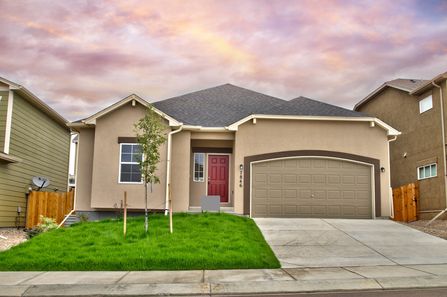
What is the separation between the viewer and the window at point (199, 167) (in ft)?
63.8

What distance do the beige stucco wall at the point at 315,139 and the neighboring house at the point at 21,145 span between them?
959 cm

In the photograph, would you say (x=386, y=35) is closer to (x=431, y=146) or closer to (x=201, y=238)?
(x=431, y=146)

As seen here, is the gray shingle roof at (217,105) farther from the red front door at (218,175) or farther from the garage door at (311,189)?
the garage door at (311,189)

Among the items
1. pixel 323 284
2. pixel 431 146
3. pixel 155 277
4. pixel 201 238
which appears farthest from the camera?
pixel 431 146

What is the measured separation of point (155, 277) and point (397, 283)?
4976 mm

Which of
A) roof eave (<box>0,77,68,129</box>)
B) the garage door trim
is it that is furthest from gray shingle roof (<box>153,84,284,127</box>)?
roof eave (<box>0,77,68,129</box>)

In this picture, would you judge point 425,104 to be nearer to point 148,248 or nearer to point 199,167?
point 199,167

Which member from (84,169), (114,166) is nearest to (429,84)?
(114,166)

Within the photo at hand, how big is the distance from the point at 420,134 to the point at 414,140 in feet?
1.91

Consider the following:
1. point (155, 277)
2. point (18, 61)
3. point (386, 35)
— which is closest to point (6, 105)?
point (18, 61)

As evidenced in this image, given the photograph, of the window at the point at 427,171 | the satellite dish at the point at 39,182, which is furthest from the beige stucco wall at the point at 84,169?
the window at the point at 427,171

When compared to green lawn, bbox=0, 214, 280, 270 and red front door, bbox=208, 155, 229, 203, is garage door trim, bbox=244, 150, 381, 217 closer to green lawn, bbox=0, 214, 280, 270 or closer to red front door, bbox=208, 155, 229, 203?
red front door, bbox=208, 155, 229, 203

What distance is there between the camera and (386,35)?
1769 cm

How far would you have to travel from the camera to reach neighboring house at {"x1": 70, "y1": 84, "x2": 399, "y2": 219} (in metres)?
17.3
